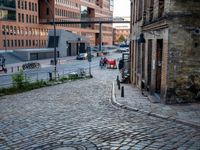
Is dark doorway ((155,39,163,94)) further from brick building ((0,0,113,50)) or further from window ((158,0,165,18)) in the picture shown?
brick building ((0,0,113,50))

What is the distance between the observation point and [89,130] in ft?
33.3

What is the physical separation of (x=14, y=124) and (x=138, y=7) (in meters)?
16.0

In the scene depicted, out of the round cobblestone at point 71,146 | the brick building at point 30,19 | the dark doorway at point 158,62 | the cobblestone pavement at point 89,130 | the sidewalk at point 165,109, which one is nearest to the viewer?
the round cobblestone at point 71,146

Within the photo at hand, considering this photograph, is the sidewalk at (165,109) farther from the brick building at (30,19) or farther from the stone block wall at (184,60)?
the brick building at (30,19)

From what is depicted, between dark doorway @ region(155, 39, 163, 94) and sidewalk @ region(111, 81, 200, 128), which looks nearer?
sidewalk @ region(111, 81, 200, 128)

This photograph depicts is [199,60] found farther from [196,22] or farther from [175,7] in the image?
[175,7]

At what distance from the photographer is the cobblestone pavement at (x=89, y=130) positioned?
8.63 meters

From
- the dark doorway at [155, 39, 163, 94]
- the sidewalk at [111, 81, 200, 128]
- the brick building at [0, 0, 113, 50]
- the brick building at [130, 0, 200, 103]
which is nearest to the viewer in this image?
the sidewalk at [111, 81, 200, 128]

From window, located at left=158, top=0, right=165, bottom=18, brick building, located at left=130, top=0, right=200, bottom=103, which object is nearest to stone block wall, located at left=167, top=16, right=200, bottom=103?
brick building, located at left=130, top=0, right=200, bottom=103

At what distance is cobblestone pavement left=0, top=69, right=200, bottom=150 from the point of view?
8.63 meters

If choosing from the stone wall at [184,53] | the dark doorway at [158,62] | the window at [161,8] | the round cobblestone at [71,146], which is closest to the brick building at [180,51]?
the stone wall at [184,53]

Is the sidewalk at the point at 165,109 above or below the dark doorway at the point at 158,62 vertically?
below

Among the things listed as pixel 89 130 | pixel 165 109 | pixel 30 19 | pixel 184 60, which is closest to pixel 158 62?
pixel 184 60

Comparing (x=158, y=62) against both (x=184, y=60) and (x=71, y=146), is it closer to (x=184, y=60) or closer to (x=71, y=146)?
(x=184, y=60)
